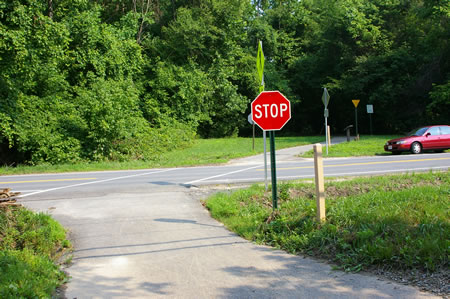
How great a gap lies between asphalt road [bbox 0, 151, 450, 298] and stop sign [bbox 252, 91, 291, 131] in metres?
2.29

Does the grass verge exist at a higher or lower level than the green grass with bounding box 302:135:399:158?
lower

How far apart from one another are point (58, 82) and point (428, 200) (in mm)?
22668

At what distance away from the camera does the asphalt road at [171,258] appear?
15.2ft

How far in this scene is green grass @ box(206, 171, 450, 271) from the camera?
5.24m

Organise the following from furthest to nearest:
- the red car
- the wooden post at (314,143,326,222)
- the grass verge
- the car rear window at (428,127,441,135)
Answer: the car rear window at (428,127,441,135) → the red car → the wooden post at (314,143,326,222) → the grass verge

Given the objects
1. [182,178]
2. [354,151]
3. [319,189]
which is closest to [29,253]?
[319,189]

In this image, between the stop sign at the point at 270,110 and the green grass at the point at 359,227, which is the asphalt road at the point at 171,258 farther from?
the stop sign at the point at 270,110

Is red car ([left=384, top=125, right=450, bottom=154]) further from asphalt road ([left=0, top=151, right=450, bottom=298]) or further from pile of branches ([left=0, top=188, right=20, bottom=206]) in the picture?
pile of branches ([left=0, top=188, right=20, bottom=206])

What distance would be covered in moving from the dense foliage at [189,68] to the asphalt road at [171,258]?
39.9ft

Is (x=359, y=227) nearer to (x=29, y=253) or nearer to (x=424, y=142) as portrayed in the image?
(x=29, y=253)

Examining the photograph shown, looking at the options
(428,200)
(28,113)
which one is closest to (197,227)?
(428,200)

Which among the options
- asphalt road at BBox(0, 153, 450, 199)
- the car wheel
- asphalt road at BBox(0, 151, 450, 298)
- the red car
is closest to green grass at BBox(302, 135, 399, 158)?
the red car

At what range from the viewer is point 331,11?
40969mm

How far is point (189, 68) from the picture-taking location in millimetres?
34281
